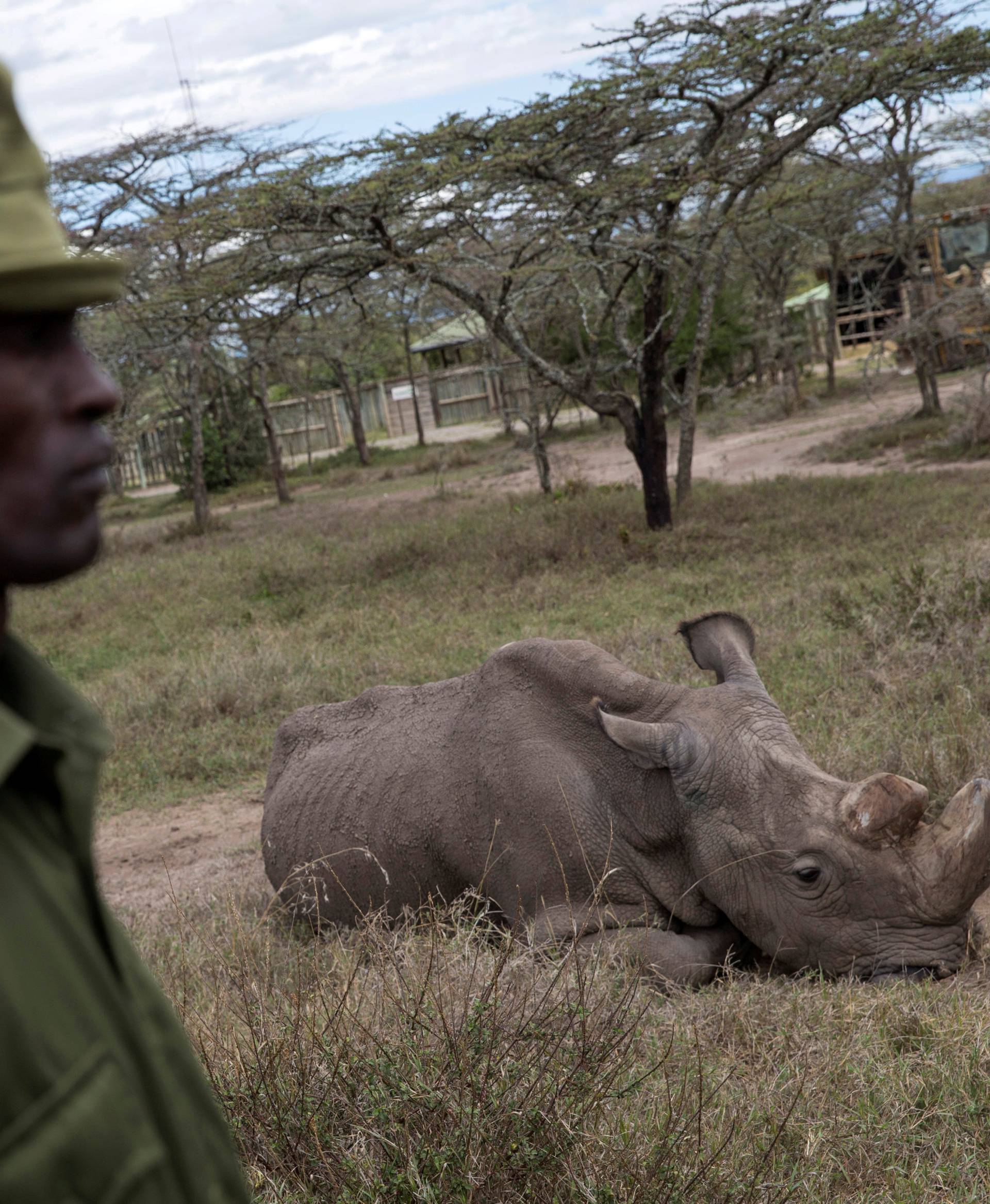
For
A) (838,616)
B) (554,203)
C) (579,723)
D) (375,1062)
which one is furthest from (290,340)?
(375,1062)

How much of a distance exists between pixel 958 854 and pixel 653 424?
32.3ft

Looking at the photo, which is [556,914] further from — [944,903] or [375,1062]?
[375,1062]

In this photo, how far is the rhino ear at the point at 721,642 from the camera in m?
4.72

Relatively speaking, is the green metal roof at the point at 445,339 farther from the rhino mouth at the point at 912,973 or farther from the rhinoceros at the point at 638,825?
the rhino mouth at the point at 912,973

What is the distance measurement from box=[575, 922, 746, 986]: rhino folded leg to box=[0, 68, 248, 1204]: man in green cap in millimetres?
3023

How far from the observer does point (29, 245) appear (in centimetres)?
98

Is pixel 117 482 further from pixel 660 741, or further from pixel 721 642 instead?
pixel 660 741

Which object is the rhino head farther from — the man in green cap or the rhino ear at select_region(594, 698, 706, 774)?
the man in green cap

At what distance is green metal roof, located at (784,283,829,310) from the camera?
3216cm

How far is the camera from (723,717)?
4395mm

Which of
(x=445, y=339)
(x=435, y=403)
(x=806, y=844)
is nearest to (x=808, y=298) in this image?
(x=445, y=339)

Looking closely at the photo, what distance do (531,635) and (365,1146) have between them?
6427mm

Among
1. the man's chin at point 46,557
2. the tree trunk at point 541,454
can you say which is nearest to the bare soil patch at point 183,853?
the man's chin at point 46,557

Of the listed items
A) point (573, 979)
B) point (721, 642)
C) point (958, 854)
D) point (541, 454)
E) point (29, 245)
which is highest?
point (29, 245)
